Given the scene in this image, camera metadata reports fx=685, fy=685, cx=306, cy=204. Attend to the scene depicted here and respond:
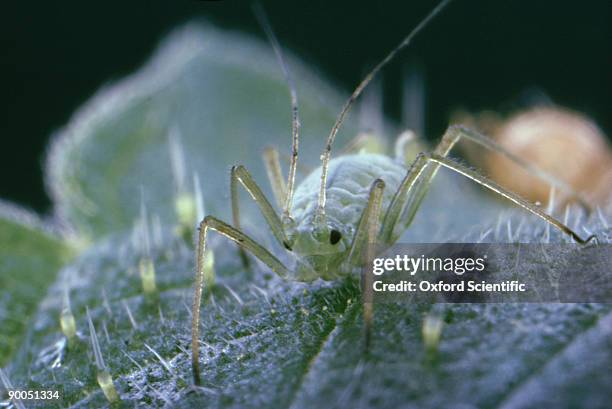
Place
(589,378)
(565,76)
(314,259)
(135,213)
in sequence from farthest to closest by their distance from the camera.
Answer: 1. (565,76)
2. (135,213)
3. (314,259)
4. (589,378)

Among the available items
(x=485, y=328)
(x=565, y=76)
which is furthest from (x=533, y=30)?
(x=485, y=328)

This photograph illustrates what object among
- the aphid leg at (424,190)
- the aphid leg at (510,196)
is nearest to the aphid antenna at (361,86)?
the aphid leg at (424,190)

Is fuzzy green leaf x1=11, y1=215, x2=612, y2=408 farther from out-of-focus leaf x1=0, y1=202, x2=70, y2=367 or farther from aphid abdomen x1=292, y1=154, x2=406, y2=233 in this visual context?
aphid abdomen x1=292, y1=154, x2=406, y2=233

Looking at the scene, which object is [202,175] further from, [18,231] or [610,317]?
[610,317]

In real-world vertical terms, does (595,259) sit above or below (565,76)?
below

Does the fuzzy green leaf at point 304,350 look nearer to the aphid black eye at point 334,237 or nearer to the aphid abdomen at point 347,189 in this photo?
the aphid black eye at point 334,237

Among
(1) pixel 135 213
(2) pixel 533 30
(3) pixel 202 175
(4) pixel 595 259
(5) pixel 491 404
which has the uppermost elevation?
(2) pixel 533 30
